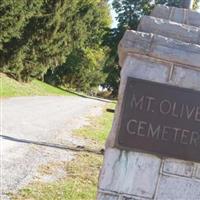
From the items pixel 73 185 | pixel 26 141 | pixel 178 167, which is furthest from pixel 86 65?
pixel 178 167

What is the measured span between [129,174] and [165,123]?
0.43 m

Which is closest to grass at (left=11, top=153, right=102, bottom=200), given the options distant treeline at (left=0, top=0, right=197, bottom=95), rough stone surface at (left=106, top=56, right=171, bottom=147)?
rough stone surface at (left=106, top=56, right=171, bottom=147)

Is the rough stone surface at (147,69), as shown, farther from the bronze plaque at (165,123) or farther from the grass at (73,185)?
the grass at (73,185)

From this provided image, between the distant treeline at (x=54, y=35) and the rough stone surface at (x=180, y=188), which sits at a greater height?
the rough stone surface at (x=180, y=188)

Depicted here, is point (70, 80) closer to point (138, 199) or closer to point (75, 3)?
point (75, 3)

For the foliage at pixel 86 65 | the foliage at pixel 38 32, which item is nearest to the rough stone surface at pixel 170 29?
the foliage at pixel 38 32

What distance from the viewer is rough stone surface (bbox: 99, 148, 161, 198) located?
3648 millimetres

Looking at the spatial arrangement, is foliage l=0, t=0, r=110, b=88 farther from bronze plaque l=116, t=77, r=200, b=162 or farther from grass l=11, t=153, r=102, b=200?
bronze plaque l=116, t=77, r=200, b=162

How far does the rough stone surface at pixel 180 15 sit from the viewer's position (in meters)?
3.85

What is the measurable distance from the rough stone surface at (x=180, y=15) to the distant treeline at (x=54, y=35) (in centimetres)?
2029

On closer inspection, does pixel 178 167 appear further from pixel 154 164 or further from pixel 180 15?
pixel 180 15

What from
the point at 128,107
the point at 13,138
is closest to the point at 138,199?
the point at 128,107

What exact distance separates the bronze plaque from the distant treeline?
20.7 m

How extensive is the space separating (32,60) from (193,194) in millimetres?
32903
